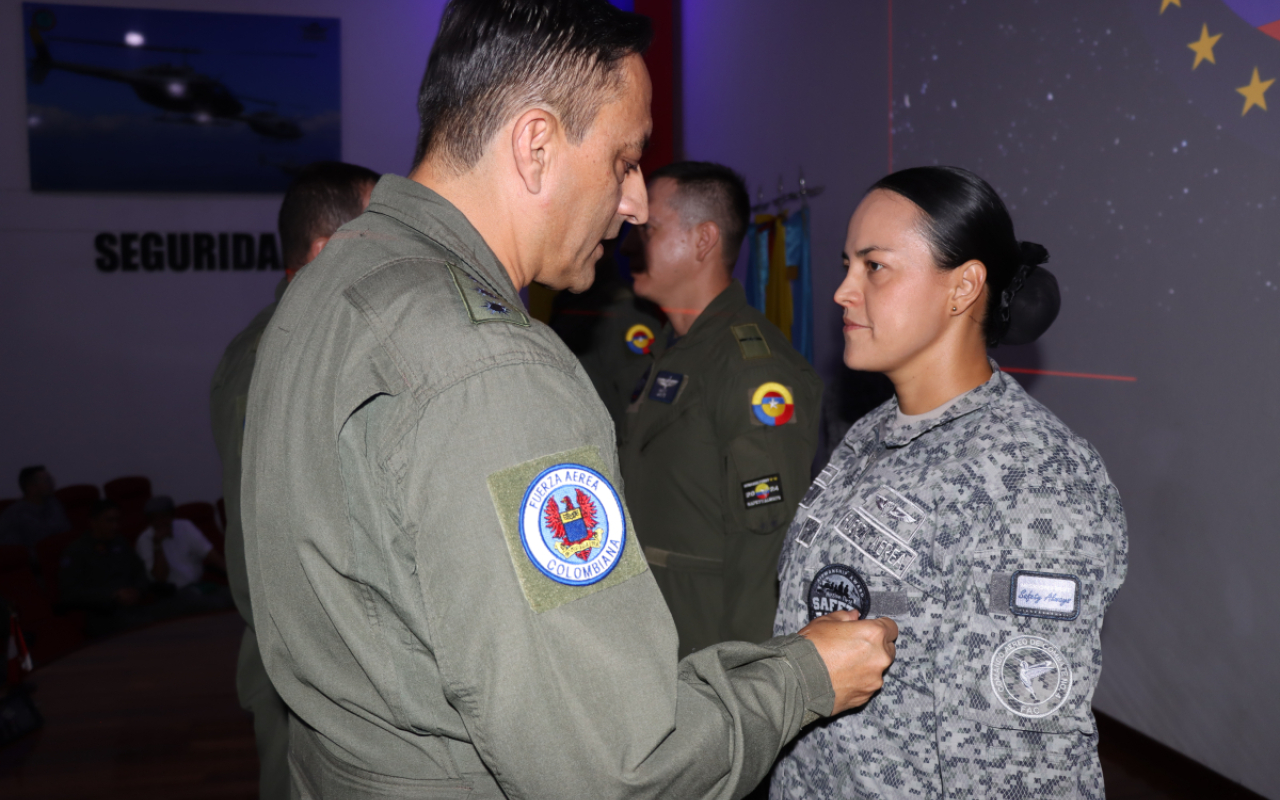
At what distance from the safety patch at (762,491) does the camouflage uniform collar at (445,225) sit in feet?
4.44

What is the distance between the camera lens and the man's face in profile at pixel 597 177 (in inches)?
37.5

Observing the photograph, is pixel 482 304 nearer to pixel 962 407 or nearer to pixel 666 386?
pixel 962 407

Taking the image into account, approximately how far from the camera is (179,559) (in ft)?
19.5

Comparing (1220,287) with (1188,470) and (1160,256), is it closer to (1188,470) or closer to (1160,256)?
(1160,256)

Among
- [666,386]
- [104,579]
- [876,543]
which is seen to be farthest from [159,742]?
[876,543]

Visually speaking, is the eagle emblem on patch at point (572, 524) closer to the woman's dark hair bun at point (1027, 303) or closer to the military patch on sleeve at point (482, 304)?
the military patch on sleeve at point (482, 304)

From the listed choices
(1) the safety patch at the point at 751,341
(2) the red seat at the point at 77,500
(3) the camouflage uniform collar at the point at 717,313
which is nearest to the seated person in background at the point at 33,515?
(2) the red seat at the point at 77,500

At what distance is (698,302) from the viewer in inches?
105

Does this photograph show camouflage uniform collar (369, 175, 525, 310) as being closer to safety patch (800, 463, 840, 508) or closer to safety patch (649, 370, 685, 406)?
safety patch (800, 463, 840, 508)

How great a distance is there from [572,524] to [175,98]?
7917mm

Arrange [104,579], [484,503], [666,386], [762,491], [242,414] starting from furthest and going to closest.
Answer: [104,579] → [666,386] → [762,491] → [242,414] → [484,503]

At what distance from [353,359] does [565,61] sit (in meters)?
0.38

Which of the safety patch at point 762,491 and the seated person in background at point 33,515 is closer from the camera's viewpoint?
the safety patch at point 762,491

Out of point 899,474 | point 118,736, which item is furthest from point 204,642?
point 899,474
